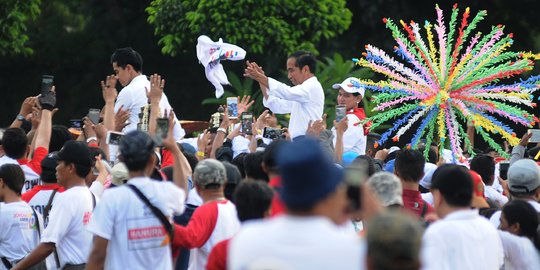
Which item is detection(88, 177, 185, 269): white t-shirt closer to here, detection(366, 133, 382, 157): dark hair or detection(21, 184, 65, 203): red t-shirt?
detection(21, 184, 65, 203): red t-shirt

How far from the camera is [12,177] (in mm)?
8289

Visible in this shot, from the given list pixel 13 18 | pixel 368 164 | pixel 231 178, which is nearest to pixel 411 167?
pixel 368 164

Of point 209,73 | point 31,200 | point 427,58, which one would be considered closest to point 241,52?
point 209,73

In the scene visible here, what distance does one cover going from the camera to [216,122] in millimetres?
11875

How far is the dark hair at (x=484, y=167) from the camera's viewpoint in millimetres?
9438

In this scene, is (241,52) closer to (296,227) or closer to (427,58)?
(427,58)

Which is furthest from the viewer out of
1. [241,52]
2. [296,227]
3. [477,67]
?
[241,52]

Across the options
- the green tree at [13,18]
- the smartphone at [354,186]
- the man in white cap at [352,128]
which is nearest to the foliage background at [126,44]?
the green tree at [13,18]

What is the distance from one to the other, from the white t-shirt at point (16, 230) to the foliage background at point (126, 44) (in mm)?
14241

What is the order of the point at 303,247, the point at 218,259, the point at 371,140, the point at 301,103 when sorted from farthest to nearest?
the point at 371,140 → the point at 301,103 → the point at 218,259 → the point at 303,247

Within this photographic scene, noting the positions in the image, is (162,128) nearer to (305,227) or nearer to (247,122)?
(305,227)

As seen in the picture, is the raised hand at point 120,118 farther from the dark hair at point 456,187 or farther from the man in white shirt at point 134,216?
the dark hair at point 456,187

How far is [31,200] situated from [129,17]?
1818 cm

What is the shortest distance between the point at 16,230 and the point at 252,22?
41.3ft
